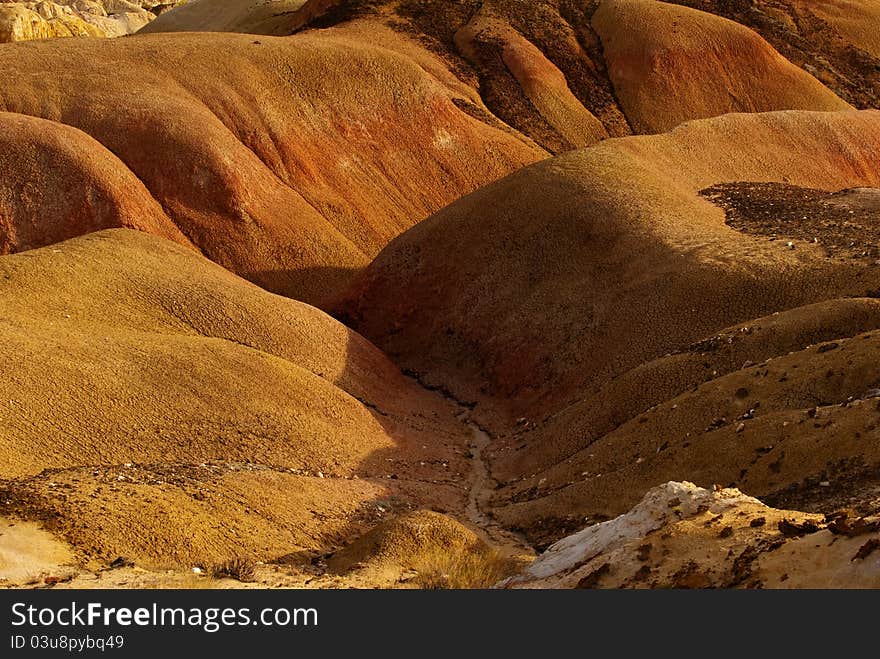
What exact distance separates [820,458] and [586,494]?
12.3ft

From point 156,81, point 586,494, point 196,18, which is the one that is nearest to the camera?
point 586,494

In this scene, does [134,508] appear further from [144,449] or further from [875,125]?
[875,125]

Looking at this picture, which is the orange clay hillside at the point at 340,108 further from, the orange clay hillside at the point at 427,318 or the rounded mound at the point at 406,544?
the rounded mound at the point at 406,544

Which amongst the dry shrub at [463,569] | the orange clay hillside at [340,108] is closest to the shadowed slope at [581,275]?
the orange clay hillside at [340,108]

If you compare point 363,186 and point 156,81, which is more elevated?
point 156,81

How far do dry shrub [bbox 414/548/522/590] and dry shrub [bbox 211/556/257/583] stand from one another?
1.77 meters

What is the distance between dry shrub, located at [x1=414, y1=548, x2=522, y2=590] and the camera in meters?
11.8

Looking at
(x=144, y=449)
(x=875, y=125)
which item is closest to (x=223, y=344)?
(x=144, y=449)

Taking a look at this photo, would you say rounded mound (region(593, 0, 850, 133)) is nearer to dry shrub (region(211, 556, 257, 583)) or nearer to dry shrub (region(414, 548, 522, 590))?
dry shrub (region(414, 548, 522, 590))

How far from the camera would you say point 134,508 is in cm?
1340

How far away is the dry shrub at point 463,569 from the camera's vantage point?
1178 centimetres

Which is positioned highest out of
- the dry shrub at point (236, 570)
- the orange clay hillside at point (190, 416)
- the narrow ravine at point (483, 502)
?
the dry shrub at point (236, 570)

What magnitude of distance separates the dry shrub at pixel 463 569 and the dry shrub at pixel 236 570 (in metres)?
1.77

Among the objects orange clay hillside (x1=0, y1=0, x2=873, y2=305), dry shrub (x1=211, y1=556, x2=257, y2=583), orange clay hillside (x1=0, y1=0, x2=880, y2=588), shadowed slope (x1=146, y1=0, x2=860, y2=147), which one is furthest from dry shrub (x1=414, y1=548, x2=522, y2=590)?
shadowed slope (x1=146, y1=0, x2=860, y2=147)
